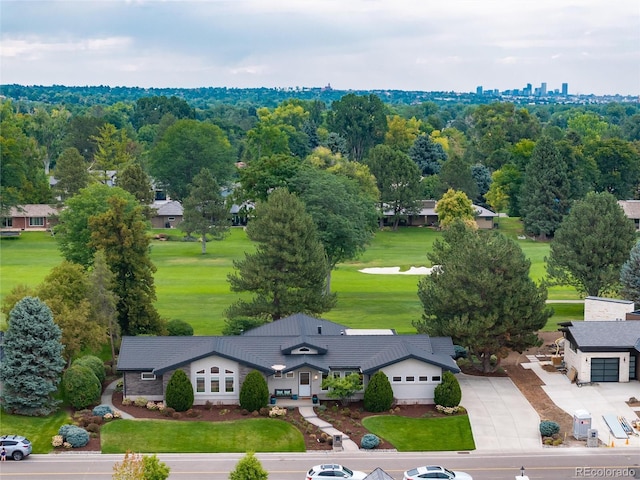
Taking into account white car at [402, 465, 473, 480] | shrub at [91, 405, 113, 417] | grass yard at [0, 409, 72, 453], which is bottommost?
grass yard at [0, 409, 72, 453]

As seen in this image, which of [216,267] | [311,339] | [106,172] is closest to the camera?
[311,339]

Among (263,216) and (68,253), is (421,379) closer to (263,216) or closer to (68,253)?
(263,216)

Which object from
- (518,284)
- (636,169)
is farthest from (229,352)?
(636,169)

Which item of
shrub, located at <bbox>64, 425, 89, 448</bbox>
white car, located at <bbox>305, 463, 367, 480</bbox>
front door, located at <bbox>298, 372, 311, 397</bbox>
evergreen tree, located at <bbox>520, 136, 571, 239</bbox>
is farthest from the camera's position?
evergreen tree, located at <bbox>520, 136, 571, 239</bbox>

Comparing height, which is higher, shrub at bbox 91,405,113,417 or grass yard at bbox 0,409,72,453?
shrub at bbox 91,405,113,417

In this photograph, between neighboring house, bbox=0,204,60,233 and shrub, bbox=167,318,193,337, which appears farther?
neighboring house, bbox=0,204,60,233

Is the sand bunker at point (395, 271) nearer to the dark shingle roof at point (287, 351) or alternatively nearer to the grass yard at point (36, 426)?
the dark shingle roof at point (287, 351)

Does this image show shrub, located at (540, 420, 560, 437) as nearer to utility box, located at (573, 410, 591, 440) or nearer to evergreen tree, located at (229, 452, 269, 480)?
utility box, located at (573, 410, 591, 440)

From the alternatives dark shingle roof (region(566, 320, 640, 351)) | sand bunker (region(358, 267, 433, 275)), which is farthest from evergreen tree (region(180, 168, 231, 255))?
dark shingle roof (region(566, 320, 640, 351))
